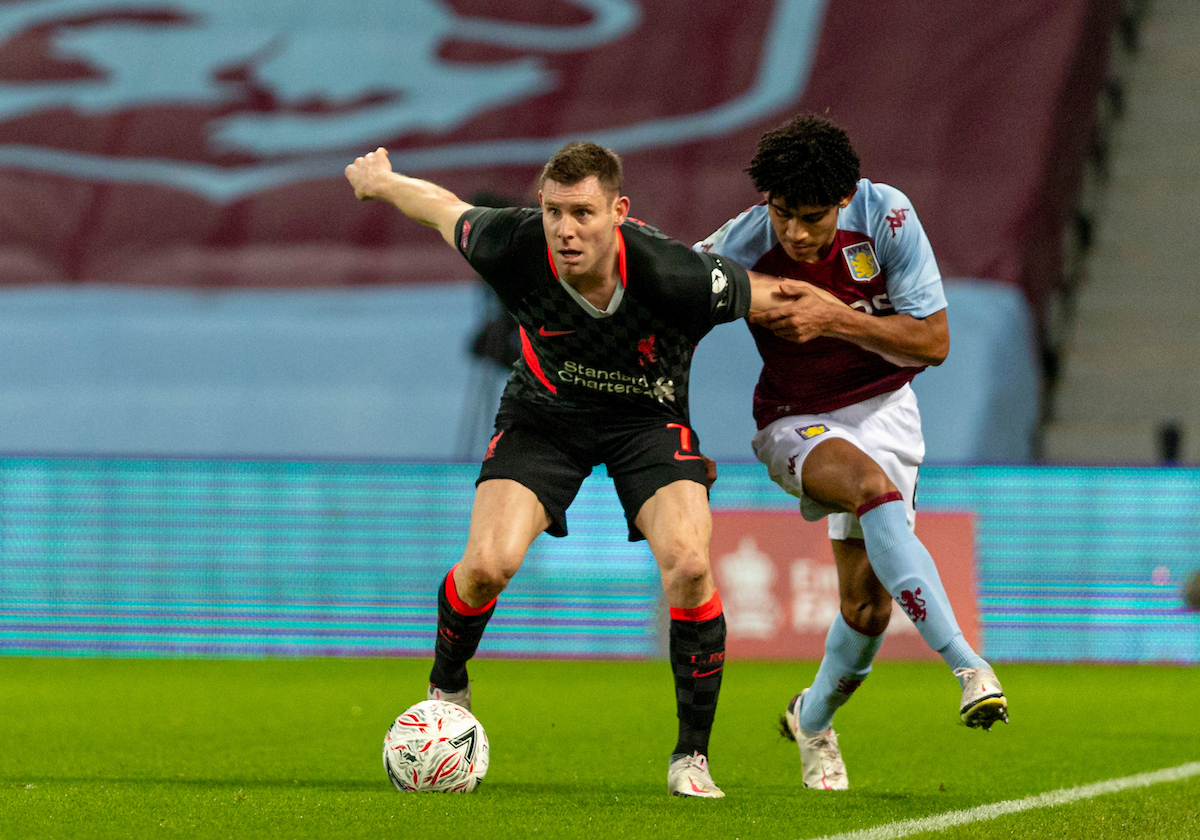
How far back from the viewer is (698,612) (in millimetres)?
4926

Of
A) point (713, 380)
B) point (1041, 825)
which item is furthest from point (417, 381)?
point (1041, 825)

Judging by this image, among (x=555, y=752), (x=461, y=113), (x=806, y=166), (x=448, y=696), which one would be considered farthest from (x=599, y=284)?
(x=461, y=113)

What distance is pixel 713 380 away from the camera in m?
15.0

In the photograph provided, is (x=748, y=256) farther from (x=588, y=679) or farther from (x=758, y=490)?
(x=758, y=490)

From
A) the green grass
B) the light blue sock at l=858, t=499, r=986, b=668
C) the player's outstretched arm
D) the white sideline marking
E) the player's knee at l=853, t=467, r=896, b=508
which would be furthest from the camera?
the player's outstretched arm

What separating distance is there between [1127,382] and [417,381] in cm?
706

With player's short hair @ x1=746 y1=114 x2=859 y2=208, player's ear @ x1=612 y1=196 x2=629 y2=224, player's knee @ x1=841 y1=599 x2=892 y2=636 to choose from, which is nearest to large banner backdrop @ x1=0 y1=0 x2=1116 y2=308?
player's knee @ x1=841 y1=599 x2=892 y2=636

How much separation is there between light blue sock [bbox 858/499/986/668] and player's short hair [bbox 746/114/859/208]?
3.19ft

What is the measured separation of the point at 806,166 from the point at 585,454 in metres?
1.18

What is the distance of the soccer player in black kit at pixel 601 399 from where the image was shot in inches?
190

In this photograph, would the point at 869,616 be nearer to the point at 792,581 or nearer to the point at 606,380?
the point at 606,380

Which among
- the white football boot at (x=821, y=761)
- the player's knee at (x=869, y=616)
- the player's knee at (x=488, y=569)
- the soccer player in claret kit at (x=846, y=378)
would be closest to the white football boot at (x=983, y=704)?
the soccer player in claret kit at (x=846, y=378)

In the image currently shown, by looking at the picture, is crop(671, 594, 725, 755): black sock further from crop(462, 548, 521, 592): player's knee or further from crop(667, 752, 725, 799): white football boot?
crop(462, 548, 521, 592): player's knee

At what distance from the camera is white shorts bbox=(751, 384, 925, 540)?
519cm
